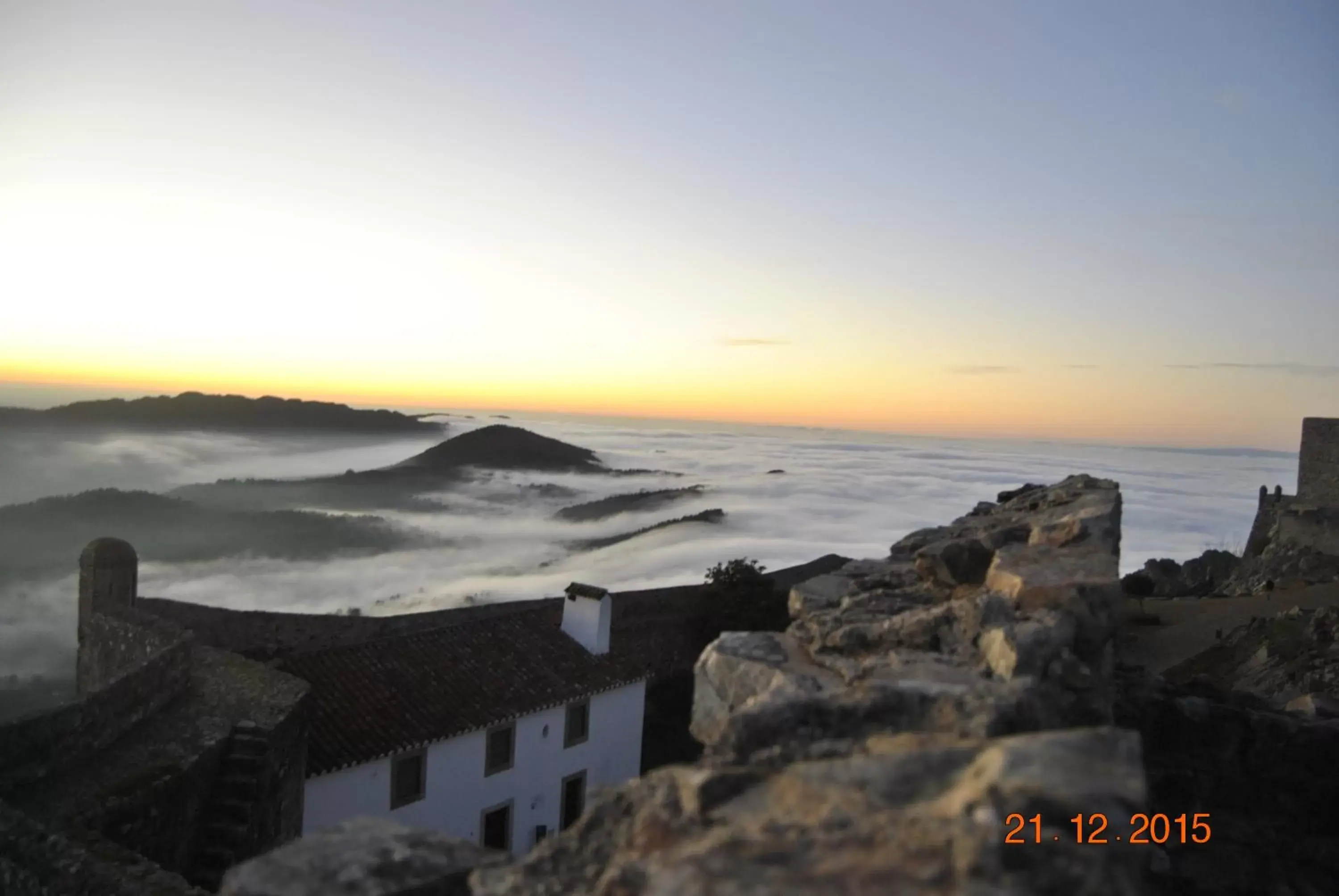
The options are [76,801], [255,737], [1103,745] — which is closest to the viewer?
[1103,745]

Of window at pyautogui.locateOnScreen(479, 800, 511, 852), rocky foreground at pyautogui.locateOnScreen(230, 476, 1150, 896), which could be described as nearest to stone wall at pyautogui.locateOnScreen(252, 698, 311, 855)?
window at pyautogui.locateOnScreen(479, 800, 511, 852)

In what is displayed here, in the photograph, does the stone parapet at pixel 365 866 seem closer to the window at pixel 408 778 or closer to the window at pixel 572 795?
the window at pixel 408 778

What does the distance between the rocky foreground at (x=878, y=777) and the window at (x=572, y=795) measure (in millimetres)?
14381

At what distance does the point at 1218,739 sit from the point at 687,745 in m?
17.9

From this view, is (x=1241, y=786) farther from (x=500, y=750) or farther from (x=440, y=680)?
(x=440, y=680)

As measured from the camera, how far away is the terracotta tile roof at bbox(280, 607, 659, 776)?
12773 mm

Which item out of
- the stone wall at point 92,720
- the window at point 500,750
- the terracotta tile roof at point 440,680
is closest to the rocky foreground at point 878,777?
the stone wall at point 92,720

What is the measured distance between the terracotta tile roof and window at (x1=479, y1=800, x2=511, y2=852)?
1.63 metres

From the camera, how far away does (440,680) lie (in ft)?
48.3

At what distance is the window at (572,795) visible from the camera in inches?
636

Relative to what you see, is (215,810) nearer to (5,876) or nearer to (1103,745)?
(5,876)

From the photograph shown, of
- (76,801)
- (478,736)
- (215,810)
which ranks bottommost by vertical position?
(478,736)

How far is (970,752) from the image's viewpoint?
1655 millimetres

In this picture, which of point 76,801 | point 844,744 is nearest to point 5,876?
point 76,801
